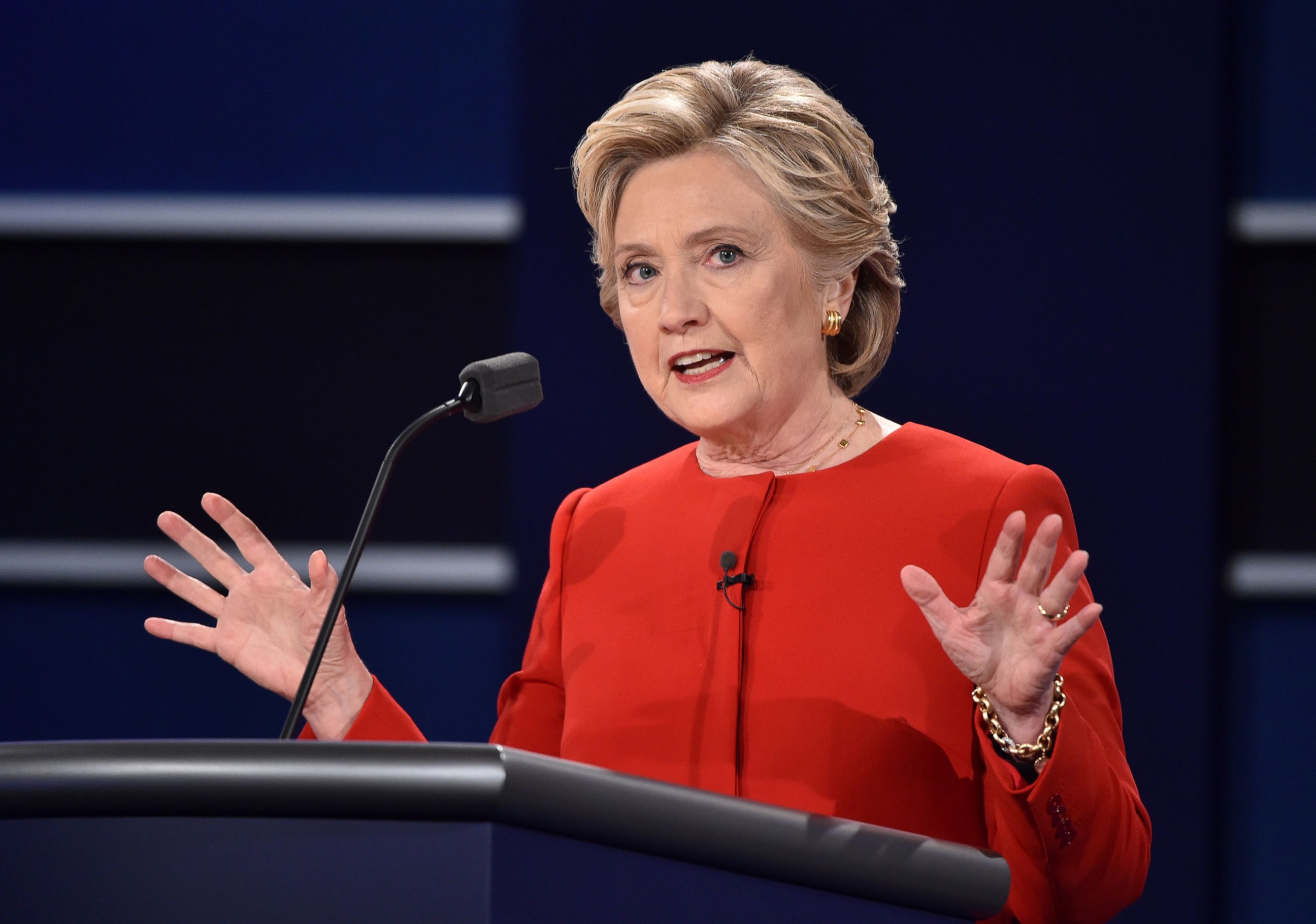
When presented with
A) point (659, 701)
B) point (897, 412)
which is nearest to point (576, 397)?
point (897, 412)

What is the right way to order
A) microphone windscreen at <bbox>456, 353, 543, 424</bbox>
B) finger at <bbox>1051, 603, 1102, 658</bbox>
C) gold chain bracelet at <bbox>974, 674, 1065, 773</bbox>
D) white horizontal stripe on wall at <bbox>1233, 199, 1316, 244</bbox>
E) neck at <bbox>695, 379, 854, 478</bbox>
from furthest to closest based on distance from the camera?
white horizontal stripe on wall at <bbox>1233, 199, 1316, 244</bbox> < neck at <bbox>695, 379, 854, 478</bbox> < microphone windscreen at <bbox>456, 353, 543, 424</bbox> < gold chain bracelet at <bbox>974, 674, 1065, 773</bbox> < finger at <bbox>1051, 603, 1102, 658</bbox>

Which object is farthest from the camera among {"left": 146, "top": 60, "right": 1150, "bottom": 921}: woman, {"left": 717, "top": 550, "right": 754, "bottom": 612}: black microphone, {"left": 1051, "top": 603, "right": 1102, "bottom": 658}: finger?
{"left": 717, "top": 550, "right": 754, "bottom": 612}: black microphone

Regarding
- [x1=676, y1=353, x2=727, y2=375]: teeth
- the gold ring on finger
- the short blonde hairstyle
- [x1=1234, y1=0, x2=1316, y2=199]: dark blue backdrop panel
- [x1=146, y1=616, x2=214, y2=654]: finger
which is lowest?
[x1=146, y1=616, x2=214, y2=654]: finger

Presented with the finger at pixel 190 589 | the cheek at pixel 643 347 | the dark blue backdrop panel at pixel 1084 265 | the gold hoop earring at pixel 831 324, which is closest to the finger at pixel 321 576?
the finger at pixel 190 589

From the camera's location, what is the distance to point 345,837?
723 millimetres

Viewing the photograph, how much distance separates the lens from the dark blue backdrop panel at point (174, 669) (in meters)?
2.71

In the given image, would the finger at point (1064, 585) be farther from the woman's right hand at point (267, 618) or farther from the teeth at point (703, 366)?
the woman's right hand at point (267, 618)

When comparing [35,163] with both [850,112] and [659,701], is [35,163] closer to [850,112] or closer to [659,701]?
[850,112]

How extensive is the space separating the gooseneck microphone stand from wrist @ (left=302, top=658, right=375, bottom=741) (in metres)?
0.23

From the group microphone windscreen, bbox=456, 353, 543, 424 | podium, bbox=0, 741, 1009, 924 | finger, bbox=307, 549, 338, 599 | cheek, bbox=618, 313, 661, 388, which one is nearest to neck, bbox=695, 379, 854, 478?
cheek, bbox=618, 313, 661, 388

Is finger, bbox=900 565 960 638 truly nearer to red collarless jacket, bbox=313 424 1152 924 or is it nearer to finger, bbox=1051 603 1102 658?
finger, bbox=1051 603 1102 658

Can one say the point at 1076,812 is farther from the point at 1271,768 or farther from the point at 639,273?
the point at 1271,768

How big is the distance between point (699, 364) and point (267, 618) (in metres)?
0.57

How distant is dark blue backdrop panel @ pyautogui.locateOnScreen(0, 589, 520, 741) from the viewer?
107 inches
